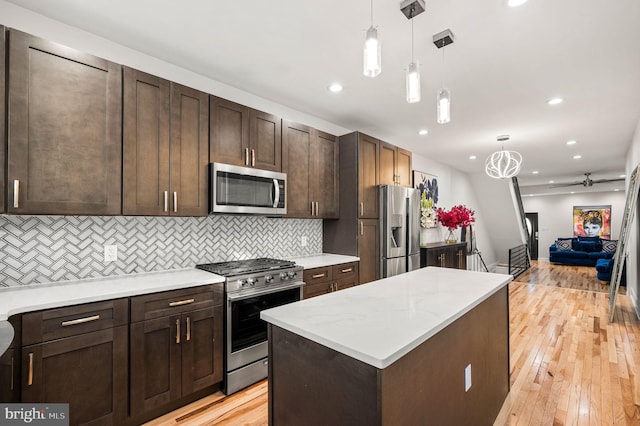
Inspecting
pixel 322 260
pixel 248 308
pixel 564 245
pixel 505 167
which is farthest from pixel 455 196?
pixel 248 308

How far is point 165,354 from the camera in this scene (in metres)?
2.08

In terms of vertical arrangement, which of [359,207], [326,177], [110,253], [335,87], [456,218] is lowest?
[110,253]

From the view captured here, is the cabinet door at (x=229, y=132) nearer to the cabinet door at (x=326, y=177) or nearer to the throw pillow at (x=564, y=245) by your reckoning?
the cabinet door at (x=326, y=177)

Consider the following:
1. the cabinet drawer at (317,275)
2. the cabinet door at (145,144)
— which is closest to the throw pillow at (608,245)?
the cabinet drawer at (317,275)

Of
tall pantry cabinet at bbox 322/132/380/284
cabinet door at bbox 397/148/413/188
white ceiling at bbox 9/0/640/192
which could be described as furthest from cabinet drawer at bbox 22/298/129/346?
cabinet door at bbox 397/148/413/188

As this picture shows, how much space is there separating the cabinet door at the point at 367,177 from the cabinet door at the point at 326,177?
293mm

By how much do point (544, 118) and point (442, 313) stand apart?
374 centimetres

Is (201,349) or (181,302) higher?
(181,302)

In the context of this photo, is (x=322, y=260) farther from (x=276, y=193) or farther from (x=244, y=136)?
(x=244, y=136)

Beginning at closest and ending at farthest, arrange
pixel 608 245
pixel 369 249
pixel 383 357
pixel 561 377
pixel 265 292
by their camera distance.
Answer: pixel 383 357 < pixel 265 292 < pixel 561 377 < pixel 369 249 < pixel 608 245

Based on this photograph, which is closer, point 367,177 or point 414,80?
point 414,80

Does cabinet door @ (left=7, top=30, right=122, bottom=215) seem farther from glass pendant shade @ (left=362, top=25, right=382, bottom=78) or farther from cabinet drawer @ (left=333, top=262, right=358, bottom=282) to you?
cabinet drawer @ (left=333, top=262, right=358, bottom=282)

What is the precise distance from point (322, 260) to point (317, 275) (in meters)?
0.37

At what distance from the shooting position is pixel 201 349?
225cm
